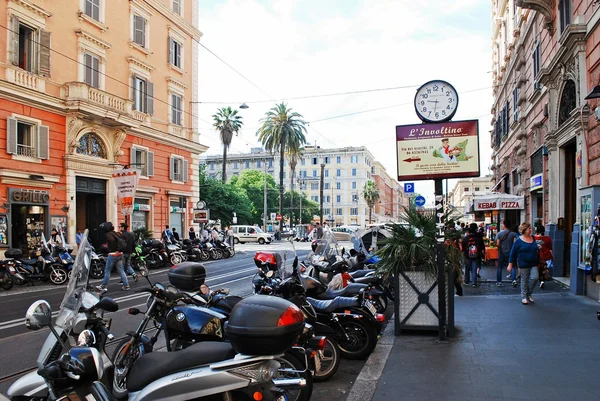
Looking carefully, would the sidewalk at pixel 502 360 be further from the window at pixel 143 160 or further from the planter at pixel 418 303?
the window at pixel 143 160

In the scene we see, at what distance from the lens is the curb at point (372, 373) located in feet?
15.8

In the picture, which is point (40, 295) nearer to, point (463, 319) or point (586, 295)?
point (463, 319)

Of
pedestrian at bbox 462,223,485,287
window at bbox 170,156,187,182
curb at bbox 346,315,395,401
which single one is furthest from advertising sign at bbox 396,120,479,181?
window at bbox 170,156,187,182

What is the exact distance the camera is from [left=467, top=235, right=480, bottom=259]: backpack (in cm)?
1253

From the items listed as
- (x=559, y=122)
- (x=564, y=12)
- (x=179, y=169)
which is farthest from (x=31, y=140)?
(x=564, y=12)

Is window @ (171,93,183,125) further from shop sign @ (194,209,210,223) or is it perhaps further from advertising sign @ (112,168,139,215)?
advertising sign @ (112,168,139,215)

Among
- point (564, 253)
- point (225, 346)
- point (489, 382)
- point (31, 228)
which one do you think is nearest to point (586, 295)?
point (564, 253)

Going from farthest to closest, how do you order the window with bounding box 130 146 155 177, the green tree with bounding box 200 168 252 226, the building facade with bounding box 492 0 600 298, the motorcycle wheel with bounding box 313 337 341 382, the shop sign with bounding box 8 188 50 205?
the green tree with bounding box 200 168 252 226 → the window with bounding box 130 146 155 177 → the shop sign with bounding box 8 188 50 205 → the building facade with bounding box 492 0 600 298 → the motorcycle wheel with bounding box 313 337 341 382

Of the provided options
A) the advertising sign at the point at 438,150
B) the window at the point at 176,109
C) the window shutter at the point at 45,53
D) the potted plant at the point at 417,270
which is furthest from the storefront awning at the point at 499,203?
the window at the point at 176,109

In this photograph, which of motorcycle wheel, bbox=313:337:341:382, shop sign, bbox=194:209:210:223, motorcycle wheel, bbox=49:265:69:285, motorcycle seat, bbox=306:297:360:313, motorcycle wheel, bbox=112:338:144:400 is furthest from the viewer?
shop sign, bbox=194:209:210:223

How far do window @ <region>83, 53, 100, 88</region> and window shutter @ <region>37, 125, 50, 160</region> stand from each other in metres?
3.39

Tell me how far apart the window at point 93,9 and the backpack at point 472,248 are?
19.6m

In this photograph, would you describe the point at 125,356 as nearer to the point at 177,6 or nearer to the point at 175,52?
the point at 175,52

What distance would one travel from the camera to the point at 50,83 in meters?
20.3
